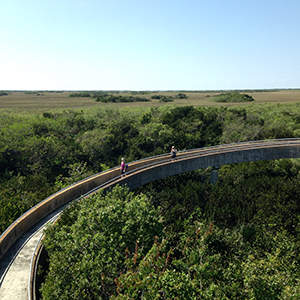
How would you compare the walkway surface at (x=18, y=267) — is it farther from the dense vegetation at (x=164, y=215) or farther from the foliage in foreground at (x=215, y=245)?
the foliage in foreground at (x=215, y=245)

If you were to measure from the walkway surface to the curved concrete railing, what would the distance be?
57 cm

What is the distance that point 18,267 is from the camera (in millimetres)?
17531

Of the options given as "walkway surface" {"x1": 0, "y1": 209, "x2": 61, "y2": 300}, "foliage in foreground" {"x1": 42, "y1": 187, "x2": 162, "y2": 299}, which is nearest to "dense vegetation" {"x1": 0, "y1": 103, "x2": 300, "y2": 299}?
"foliage in foreground" {"x1": 42, "y1": 187, "x2": 162, "y2": 299}

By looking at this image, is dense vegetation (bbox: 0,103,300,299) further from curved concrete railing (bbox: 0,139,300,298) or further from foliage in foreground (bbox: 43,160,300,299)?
curved concrete railing (bbox: 0,139,300,298)

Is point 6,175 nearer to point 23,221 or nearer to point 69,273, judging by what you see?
point 23,221

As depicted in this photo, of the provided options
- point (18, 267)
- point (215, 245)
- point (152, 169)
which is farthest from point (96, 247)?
point (152, 169)

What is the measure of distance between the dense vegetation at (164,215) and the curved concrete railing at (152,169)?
1975 millimetres

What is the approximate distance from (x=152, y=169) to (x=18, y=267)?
19094 millimetres

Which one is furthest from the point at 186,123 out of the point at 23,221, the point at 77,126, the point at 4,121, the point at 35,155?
the point at 23,221

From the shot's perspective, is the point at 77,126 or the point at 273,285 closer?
the point at 273,285

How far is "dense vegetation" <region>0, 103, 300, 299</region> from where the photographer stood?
13891 mm

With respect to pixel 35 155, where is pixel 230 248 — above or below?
below

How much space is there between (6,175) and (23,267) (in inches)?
1027

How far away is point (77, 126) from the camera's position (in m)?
67.1
